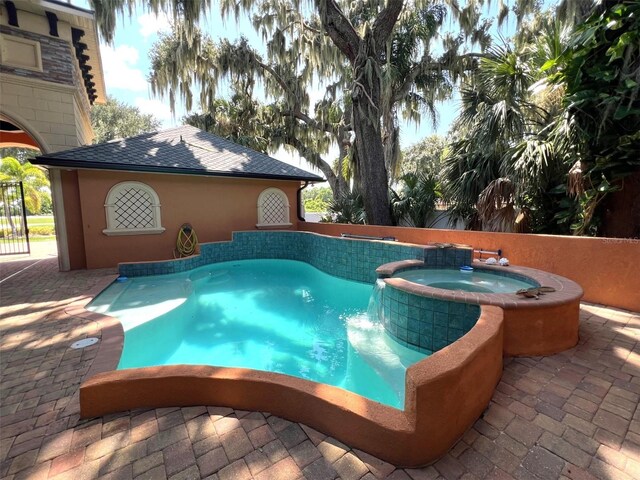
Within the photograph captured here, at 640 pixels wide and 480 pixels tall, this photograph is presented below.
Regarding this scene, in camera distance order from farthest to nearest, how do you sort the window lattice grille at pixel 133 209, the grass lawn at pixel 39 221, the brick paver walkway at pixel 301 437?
the grass lawn at pixel 39 221 < the window lattice grille at pixel 133 209 < the brick paver walkway at pixel 301 437

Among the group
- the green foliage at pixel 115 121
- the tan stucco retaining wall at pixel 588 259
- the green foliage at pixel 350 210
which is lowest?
the tan stucco retaining wall at pixel 588 259

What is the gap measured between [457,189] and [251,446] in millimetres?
7774

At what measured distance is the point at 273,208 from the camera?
11.1m

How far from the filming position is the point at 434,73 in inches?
478

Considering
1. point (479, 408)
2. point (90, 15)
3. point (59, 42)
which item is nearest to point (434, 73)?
point (90, 15)

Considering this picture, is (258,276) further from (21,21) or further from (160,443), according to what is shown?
(21,21)

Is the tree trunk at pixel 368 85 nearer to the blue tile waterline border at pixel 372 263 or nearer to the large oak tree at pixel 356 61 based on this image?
the large oak tree at pixel 356 61

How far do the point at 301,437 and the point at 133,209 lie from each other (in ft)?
28.2

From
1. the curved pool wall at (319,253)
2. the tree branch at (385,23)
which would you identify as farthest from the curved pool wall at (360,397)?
the tree branch at (385,23)

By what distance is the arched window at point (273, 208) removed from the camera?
35.3 feet

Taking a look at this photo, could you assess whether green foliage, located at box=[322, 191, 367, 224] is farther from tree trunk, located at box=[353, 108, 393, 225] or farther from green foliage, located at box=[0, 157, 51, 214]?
green foliage, located at box=[0, 157, 51, 214]

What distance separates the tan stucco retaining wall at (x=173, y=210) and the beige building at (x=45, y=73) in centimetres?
62

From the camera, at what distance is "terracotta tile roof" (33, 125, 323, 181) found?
24.2ft

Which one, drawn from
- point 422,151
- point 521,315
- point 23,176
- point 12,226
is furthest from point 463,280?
point 422,151
